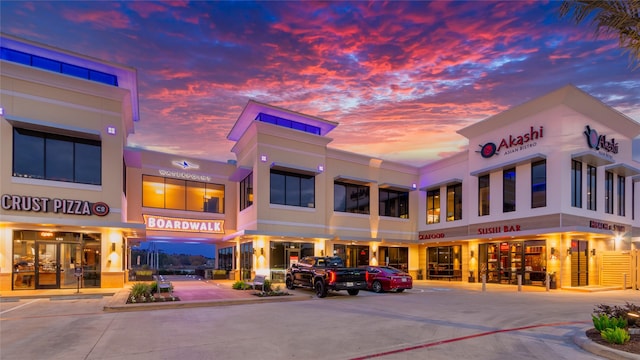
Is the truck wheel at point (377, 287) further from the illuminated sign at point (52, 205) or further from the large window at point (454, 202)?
the illuminated sign at point (52, 205)

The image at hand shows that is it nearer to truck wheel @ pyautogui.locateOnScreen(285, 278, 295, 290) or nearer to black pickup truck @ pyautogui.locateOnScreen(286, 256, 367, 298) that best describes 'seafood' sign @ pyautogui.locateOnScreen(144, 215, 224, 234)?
truck wheel @ pyautogui.locateOnScreen(285, 278, 295, 290)

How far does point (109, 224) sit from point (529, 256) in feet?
81.1

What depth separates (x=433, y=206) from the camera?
34750 mm

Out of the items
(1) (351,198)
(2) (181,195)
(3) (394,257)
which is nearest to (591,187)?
(3) (394,257)

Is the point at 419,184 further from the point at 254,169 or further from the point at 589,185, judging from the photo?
the point at 254,169

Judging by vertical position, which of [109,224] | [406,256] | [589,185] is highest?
[589,185]

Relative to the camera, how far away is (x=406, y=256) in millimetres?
35250

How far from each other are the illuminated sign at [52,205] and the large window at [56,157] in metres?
1.12

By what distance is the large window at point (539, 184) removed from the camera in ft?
81.0

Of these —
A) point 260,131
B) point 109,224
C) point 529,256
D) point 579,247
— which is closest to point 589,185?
point 579,247

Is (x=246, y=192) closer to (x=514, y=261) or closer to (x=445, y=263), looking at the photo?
(x=445, y=263)

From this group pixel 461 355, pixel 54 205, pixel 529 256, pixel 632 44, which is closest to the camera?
pixel 461 355

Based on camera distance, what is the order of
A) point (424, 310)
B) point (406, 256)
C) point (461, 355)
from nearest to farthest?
point (461, 355) < point (424, 310) < point (406, 256)

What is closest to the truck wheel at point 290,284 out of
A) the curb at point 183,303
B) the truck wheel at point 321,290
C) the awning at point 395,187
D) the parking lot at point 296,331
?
the truck wheel at point 321,290
